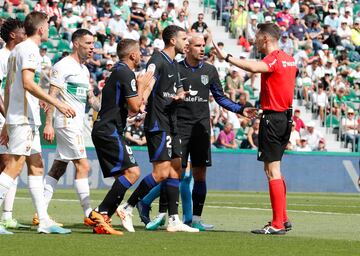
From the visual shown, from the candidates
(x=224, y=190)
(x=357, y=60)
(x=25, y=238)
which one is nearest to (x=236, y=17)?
(x=357, y=60)

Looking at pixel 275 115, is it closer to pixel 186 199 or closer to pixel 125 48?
pixel 186 199

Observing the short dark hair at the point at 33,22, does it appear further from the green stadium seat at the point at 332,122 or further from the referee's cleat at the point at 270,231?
the green stadium seat at the point at 332,122

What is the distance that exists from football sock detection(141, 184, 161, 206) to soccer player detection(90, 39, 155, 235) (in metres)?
1.36

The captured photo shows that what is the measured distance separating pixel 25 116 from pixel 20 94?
0.26 metres

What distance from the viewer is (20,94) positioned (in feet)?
42.8

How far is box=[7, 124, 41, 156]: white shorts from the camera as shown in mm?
12812

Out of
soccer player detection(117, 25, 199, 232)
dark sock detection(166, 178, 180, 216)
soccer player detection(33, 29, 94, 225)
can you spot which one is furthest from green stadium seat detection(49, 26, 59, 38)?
dark sock detection(166, 178, 180, 216)

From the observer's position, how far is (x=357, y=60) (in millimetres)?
39125

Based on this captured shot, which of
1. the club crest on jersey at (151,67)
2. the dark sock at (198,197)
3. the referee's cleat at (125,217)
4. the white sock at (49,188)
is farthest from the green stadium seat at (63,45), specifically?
the referee's cleat at (125,217)

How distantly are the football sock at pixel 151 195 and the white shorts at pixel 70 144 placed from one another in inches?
40.8

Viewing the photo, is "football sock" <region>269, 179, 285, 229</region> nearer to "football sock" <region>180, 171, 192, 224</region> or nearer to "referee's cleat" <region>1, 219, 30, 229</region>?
"football sock" <region>180, 171, 192, 224</region>

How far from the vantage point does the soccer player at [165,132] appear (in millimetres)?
13953

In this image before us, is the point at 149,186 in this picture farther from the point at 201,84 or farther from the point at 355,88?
the point at 355,88

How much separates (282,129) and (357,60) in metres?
25.4
